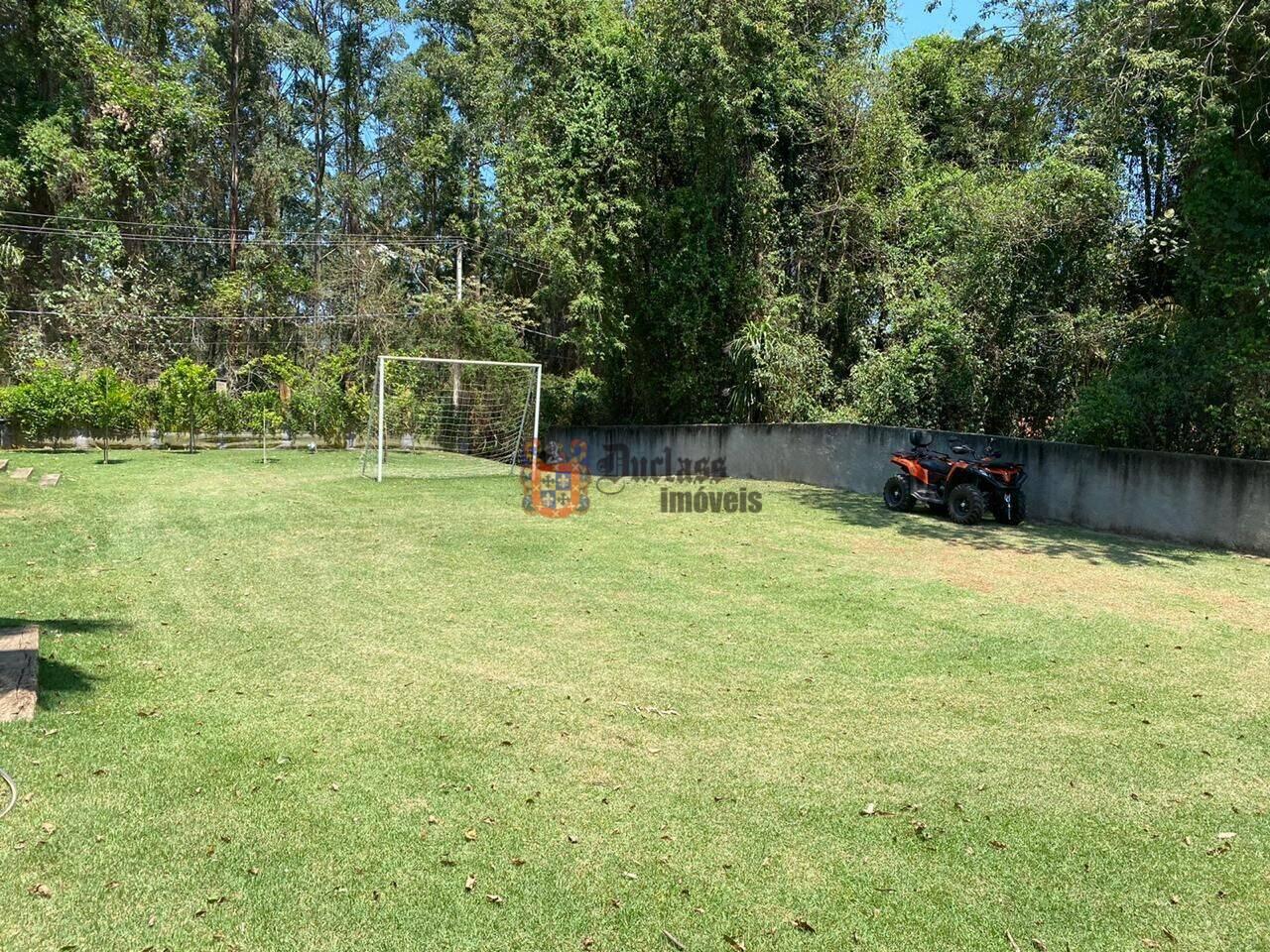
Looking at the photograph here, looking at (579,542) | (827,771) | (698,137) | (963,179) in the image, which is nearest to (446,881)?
(827,771)

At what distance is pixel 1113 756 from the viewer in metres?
3.41

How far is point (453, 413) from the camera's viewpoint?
1988 centimetres

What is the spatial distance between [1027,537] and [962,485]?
3.31 feet

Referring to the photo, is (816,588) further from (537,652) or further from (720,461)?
(720,461)

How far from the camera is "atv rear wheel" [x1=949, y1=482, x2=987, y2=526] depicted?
902 cm

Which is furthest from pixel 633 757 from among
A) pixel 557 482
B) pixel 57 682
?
pixel 557 482

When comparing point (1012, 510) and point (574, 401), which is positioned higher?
point (574, 401)

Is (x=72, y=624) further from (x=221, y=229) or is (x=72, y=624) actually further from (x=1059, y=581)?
(x=221, y=229)

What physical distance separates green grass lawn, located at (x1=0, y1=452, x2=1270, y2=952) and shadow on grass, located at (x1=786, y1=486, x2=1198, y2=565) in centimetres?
61

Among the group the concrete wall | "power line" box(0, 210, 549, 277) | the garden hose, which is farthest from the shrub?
the garden hose

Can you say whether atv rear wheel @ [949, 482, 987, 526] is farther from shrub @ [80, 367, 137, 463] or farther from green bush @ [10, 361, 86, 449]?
green bush @ [10, 361, 86, 449]

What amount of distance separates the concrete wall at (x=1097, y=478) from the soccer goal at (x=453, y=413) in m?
6.03

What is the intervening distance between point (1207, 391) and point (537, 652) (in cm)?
735

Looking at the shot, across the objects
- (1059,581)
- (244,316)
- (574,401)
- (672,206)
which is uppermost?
(672,206)
